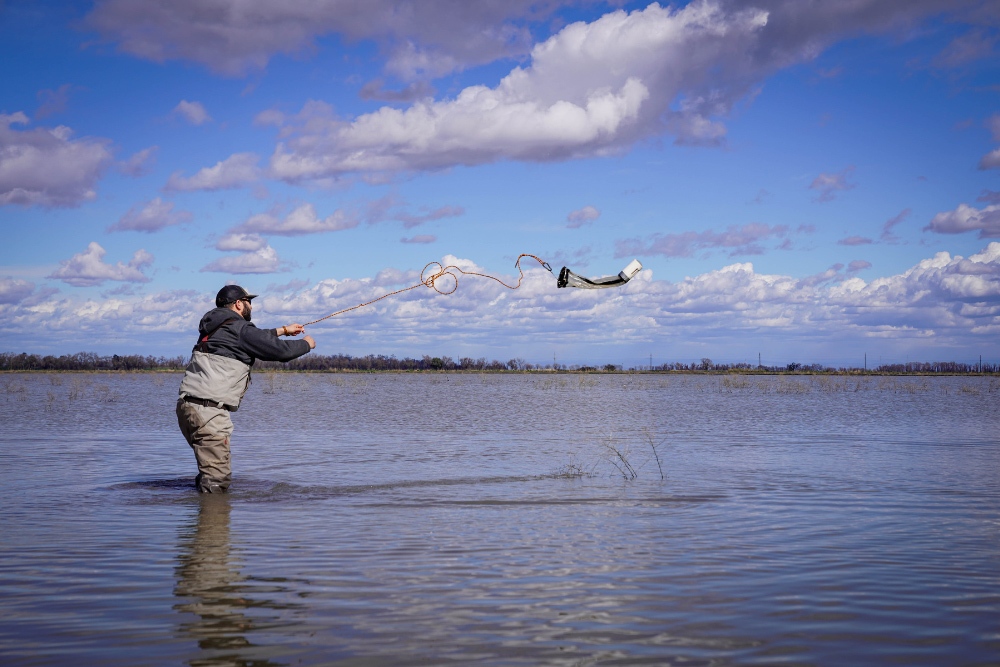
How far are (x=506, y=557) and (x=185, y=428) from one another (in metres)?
4.58

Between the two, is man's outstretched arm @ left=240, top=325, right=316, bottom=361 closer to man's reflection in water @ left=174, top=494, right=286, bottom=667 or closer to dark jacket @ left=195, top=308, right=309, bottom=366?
dark jacket @ left=195, top=308, right=309, bottom=366

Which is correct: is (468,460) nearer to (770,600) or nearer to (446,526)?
(446,526)

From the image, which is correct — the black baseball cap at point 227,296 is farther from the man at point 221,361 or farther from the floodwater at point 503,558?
the floodwater at point 503,558

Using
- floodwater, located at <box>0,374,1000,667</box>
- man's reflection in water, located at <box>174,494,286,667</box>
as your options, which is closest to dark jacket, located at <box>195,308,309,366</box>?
floodwater, located at <box>0,374,1000,667</box>

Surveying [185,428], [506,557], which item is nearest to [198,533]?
[185,428]

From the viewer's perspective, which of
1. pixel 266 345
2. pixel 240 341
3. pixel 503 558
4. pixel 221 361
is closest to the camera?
pixel 503 558

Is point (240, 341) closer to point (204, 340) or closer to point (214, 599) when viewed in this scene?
point (204, 340)

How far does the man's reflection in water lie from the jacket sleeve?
1.93 meters

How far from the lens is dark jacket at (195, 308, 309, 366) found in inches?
369

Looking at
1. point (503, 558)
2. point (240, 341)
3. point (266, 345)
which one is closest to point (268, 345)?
point (266, 345)

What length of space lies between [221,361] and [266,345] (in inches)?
25.0

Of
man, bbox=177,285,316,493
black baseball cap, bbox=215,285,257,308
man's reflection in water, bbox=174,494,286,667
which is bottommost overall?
man's reflection in water, bbox=174,494,286,667

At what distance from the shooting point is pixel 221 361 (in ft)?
31.4

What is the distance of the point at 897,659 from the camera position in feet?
14.6
